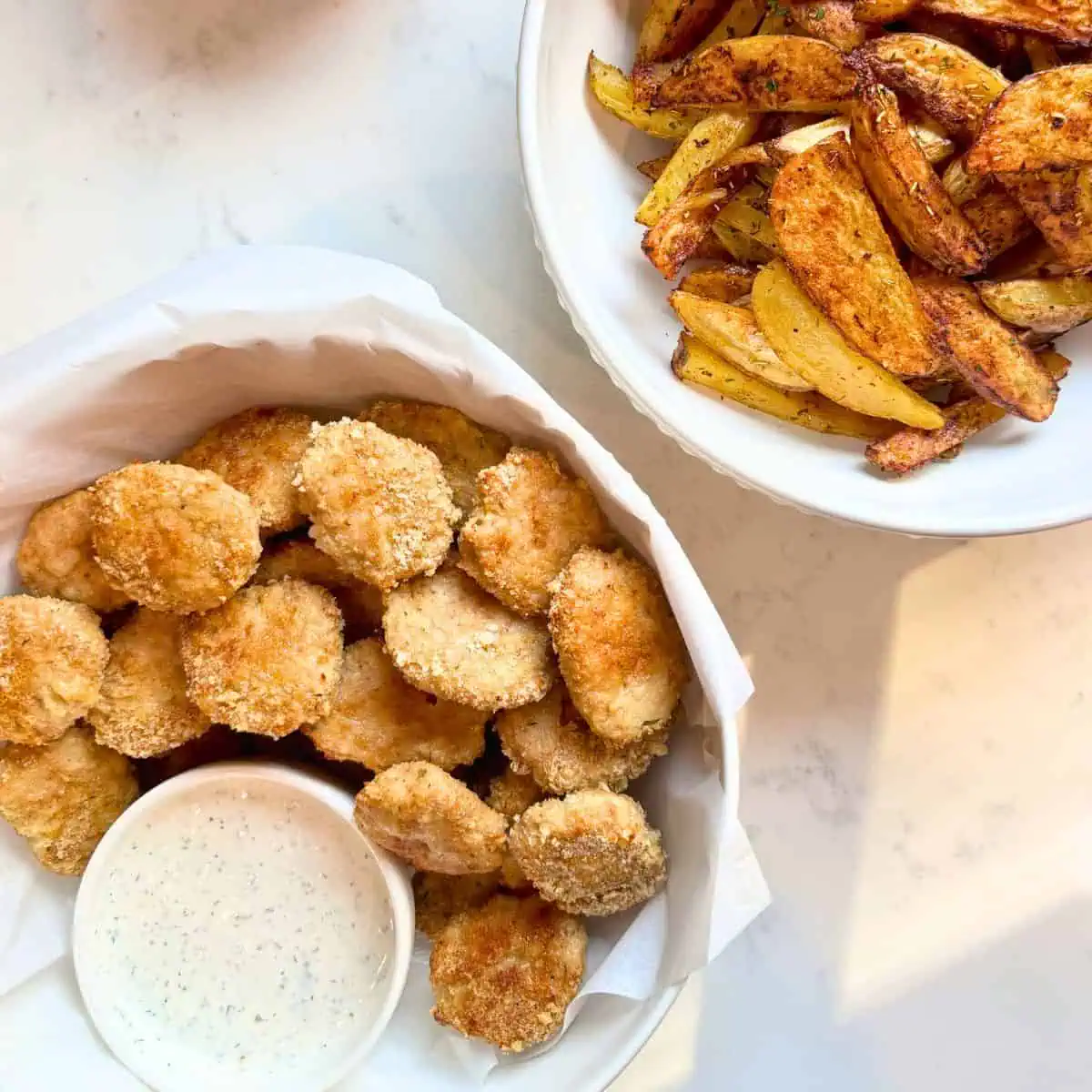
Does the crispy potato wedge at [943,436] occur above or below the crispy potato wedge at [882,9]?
below

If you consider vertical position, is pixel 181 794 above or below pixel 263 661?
below

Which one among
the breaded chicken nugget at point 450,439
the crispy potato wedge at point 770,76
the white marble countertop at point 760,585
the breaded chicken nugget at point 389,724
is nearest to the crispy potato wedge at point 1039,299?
the crispy potato wedge at point 770,76

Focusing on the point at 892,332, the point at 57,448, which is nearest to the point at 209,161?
the point at 57,448

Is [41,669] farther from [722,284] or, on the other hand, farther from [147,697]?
[722,284]

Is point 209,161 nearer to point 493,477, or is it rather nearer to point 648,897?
point 493,477

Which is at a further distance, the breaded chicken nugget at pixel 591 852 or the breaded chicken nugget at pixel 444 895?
the breaded chicken nugget at pixel 444 895

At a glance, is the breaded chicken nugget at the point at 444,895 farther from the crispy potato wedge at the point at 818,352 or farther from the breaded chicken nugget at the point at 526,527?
the crispy potato wedge at the point at 818,352

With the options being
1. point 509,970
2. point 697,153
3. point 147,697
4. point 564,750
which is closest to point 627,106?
point 697,153

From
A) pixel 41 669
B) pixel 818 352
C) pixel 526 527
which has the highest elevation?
pixel 818 352
